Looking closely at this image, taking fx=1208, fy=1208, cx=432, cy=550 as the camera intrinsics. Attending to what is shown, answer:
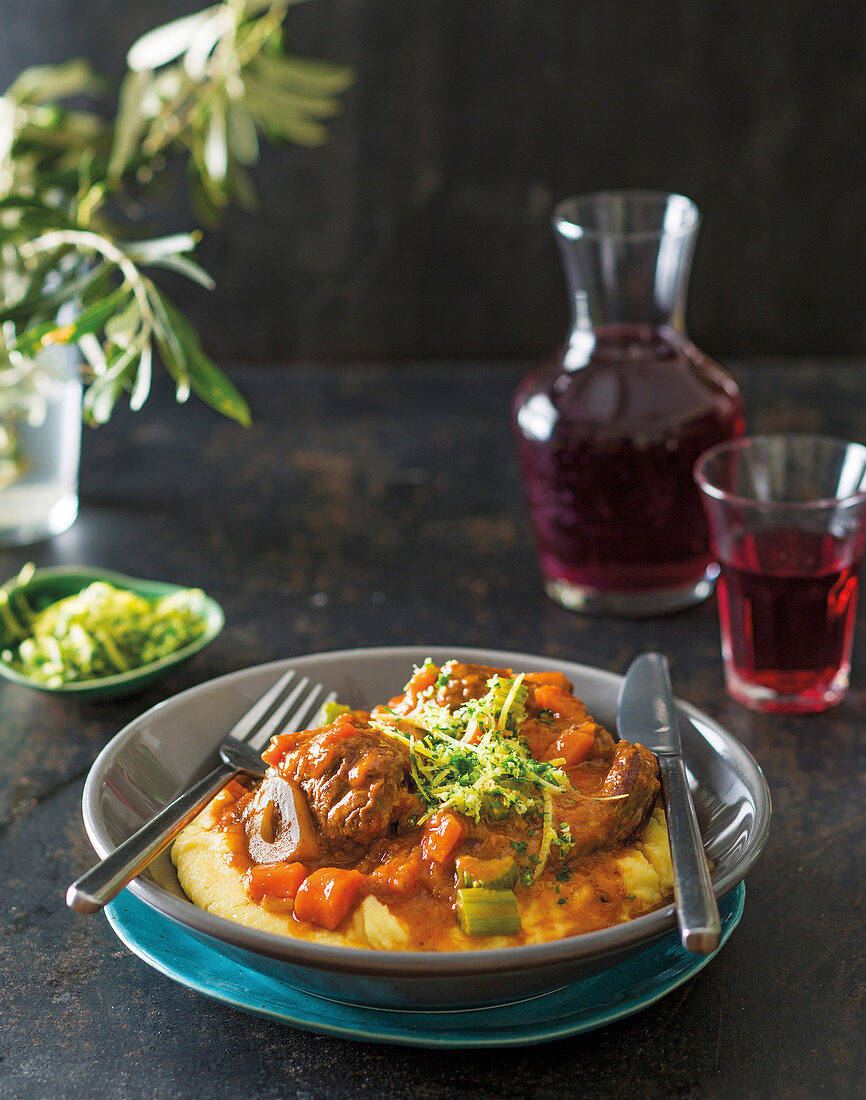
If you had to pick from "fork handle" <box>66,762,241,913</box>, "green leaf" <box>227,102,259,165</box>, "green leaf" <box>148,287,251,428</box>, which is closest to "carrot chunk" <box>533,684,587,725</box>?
"fork handle" <box>66,762,241,913</box>

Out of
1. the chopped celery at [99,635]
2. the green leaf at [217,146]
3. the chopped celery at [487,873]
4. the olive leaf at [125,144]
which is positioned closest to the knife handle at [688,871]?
the chopped celery at [487,873]

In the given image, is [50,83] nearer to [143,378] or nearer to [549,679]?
[143,378]

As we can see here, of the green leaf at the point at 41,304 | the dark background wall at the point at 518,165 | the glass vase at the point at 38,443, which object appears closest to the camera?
the green leaf at the point at 41,304

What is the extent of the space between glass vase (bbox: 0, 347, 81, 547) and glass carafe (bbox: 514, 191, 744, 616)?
74cm

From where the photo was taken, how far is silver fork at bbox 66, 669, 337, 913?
2.91 feet

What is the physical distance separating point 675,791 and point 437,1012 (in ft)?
0.91

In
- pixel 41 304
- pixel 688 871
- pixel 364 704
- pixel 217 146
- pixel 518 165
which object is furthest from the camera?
pixel 518 165

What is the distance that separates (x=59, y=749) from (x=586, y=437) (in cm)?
77

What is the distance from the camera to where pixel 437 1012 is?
0.93 m

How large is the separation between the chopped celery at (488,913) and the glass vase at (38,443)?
123 cm

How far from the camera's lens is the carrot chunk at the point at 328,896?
37.1 inches

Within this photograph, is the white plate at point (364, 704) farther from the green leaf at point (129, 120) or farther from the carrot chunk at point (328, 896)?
the green leaf at point (129, 120)

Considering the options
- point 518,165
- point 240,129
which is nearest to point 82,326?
point 240,129

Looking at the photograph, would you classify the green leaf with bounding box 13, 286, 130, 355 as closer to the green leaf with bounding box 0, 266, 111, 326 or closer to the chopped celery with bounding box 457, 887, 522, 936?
the green leaf with bounding box 0, 266, 111, 326
